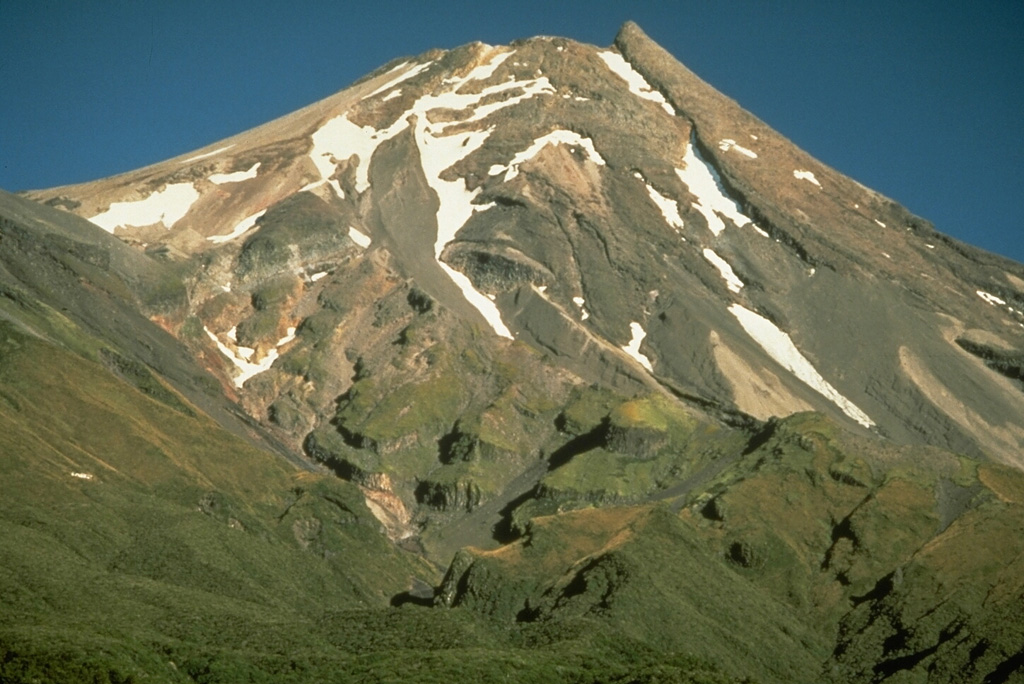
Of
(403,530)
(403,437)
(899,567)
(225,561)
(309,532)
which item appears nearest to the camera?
(225,561)

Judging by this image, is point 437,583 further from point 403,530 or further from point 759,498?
point 759,498

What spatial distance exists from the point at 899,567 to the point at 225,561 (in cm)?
5751

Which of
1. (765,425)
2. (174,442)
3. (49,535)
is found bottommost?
(49,535)

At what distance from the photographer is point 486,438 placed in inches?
7761

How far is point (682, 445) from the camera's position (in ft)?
636

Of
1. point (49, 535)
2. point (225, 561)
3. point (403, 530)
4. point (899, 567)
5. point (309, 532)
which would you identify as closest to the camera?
point (49, 535)

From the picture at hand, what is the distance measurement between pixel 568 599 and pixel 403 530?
46764 mm

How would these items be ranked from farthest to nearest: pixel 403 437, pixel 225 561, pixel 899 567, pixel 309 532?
pixel 403 437, pixel 309 532, pixel 899 567, pixel 225 561

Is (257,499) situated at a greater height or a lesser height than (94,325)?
lesser

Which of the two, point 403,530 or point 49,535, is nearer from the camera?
point 49,535

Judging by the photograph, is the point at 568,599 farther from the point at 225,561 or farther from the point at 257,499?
the point at 257,499

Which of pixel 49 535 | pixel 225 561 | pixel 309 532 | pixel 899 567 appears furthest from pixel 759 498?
pixel 49 535

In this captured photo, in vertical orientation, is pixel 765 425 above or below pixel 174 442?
above

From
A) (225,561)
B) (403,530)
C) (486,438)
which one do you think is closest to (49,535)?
(225,561)
